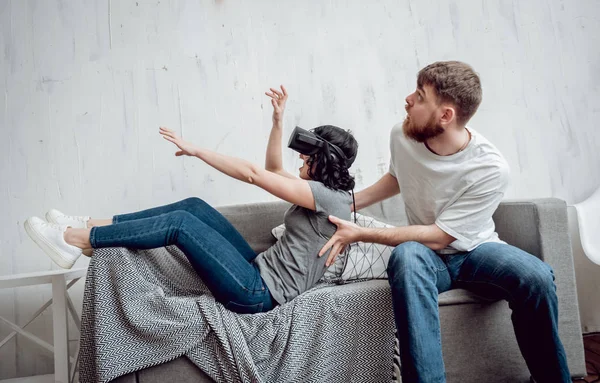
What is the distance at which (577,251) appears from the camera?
2215 mm

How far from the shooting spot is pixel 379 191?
166 centimetres

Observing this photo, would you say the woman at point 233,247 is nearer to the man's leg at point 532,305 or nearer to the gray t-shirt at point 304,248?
the gray t-shirt at point 304,248

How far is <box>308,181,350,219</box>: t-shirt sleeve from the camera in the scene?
1389 millimetres

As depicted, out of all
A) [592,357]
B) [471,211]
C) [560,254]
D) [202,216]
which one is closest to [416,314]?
[471,211]

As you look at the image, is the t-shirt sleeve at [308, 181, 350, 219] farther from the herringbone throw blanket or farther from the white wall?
the white wall

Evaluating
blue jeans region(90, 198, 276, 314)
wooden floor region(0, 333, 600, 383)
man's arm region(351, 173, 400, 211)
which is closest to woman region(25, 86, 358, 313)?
blue jeans region(90, 198, 276, 314)

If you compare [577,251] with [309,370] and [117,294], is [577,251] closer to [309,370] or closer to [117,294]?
[309,370]

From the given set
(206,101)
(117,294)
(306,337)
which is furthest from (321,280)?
(206,101)

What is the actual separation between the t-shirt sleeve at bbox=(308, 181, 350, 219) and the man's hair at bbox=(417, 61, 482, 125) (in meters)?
0.43

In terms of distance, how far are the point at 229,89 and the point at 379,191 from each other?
870mm

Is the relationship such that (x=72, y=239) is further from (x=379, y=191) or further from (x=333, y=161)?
(x=379, y=191)

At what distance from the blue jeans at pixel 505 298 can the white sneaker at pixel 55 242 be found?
89 centimetres

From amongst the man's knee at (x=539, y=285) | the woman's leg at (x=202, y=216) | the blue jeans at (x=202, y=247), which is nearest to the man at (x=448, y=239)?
the man's knee at (x=539, y=285)

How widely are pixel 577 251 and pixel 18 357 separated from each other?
2.53 m
